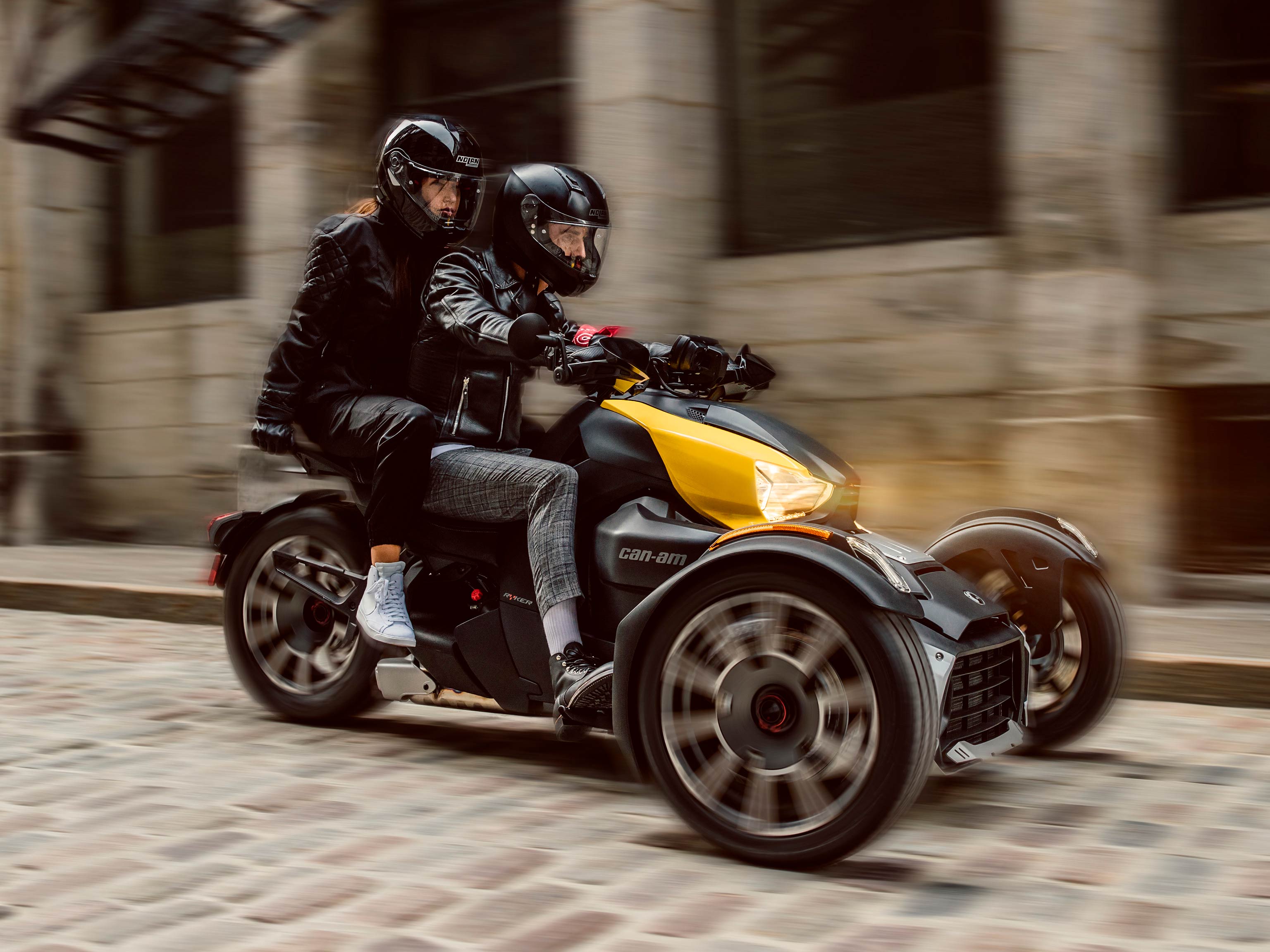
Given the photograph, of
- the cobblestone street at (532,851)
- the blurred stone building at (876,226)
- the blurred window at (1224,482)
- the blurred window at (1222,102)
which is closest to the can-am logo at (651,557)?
the cobblestone street at (532,851)

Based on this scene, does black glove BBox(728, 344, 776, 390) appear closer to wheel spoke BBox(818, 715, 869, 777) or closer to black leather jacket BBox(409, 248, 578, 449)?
black leather jacket BBox(409, 248, 578, 449)

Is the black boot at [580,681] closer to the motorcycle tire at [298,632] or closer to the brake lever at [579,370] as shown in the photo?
the brake lever at [579,370]

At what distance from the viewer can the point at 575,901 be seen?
125 inches

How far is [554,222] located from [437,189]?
560 mm

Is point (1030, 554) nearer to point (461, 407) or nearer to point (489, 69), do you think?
point (461, 407)

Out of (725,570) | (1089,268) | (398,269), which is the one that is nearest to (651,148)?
(1089,268)

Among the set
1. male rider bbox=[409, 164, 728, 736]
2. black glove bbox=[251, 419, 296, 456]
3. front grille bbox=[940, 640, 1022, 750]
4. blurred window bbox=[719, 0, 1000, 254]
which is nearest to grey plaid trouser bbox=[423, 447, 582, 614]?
male rider bbox=[409, 164, 728, 736]

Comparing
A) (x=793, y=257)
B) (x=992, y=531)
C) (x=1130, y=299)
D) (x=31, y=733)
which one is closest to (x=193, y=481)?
(x=793, y=257)

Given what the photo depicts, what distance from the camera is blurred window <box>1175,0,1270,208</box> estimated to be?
7.67 m

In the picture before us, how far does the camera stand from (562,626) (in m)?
Result: 4.02

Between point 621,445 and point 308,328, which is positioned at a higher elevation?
point 308,328

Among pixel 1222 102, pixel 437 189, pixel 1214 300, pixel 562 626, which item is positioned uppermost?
pixel 1222 102

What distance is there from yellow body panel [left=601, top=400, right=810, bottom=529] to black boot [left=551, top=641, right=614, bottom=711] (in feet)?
1.75

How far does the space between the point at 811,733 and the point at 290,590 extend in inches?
91.5
